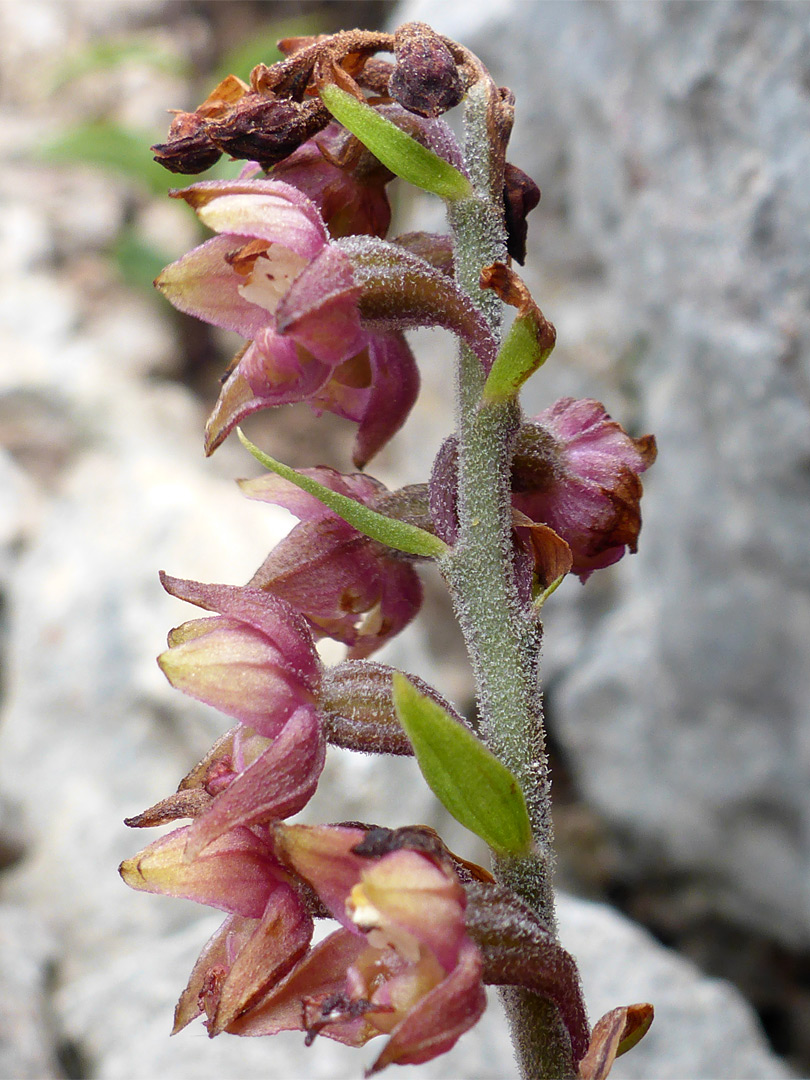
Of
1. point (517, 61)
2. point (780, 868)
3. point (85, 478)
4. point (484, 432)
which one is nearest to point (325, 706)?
point (484, 432)

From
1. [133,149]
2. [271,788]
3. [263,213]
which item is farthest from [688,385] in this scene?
[133,149]

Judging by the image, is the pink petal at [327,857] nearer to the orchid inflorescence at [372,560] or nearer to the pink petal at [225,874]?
the orchid inflorescence at [372,560]

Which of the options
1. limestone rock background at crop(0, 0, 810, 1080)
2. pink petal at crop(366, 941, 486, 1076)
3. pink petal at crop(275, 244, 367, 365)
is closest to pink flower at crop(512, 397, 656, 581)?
pink petal at crop(275, 244, 367, 365)

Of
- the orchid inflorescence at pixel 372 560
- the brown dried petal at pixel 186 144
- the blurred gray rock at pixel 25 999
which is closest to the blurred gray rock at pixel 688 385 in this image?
the orchid inflorescence at pixel 372 560

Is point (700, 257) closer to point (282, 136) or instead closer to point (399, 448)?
point (282, 136)

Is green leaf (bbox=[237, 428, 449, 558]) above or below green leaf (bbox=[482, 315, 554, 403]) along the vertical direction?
below

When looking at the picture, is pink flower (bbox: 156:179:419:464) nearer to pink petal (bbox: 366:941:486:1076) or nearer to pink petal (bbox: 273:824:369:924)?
pink petal (bbox: 273:824:369:924)

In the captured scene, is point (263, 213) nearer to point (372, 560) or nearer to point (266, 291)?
point (266, 291)
